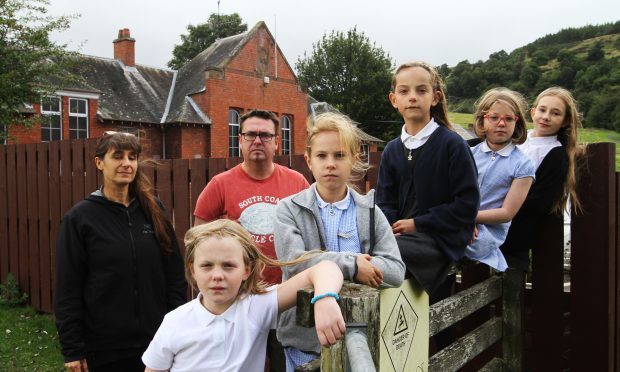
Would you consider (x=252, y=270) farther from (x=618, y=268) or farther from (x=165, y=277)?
(x=618, y=268)

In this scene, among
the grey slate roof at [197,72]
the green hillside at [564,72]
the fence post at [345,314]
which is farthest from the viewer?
the green hillside at [564,72]

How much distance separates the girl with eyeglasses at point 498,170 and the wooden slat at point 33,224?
627 centimetres

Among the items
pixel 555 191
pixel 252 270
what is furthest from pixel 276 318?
pixel 555 191

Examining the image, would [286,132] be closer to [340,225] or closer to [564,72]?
[340,225]

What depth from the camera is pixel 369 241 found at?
2135 mm

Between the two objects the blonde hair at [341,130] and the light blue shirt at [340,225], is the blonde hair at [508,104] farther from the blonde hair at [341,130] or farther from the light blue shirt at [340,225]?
the light blue shirt at [340,225]

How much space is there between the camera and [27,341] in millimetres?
6148

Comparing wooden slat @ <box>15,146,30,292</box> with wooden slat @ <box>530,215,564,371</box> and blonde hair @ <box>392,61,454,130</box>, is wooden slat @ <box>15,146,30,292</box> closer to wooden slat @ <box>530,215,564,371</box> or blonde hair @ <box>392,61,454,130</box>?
blonde hair @ <box>392,61,454,130</box>

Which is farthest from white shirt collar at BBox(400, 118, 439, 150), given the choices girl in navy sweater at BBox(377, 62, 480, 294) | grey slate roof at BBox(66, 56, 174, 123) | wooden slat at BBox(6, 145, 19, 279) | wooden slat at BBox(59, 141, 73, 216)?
grey slate roof at BBox(66, 56, 174, 123)

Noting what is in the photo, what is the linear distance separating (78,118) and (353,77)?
994 inches

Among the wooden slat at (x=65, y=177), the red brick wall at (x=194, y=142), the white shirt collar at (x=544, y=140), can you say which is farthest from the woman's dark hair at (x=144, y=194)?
the red brick wall at (x=194, y=142)

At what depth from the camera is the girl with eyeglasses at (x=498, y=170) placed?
2.99m

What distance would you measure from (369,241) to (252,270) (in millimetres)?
483

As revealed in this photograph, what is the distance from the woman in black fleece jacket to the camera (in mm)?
2947
